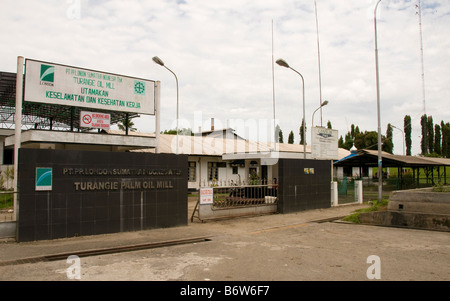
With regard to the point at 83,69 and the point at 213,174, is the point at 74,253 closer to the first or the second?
the point at 83,69

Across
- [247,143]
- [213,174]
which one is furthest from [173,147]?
[247,143]

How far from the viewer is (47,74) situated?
45.1 feet

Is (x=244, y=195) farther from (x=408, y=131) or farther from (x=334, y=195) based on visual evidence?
(x=408, y=131)

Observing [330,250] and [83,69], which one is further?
[83,69]

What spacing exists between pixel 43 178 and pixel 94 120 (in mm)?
7056

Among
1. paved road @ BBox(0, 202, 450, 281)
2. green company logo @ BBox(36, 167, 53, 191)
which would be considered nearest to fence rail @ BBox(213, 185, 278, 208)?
paved road @ BBox(0, 202, 450, 281)

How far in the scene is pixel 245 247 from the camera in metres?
9.45

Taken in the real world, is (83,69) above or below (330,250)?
above

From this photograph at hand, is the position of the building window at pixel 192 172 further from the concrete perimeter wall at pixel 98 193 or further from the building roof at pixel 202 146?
the concrete perimeter wall at pixel 98 193

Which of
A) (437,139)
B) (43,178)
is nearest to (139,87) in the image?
(43,178)

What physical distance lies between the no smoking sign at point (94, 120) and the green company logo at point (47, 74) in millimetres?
2545

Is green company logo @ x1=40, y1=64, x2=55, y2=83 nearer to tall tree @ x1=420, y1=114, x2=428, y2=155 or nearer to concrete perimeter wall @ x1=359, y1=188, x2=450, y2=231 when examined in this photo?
concrete perimeter wall @ x1=359, y1=188, x2=450, y2=231

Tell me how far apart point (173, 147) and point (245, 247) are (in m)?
21.4

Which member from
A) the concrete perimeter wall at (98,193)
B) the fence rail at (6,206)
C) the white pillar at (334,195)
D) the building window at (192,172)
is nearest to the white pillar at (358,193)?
the white pillar at (334,195)
